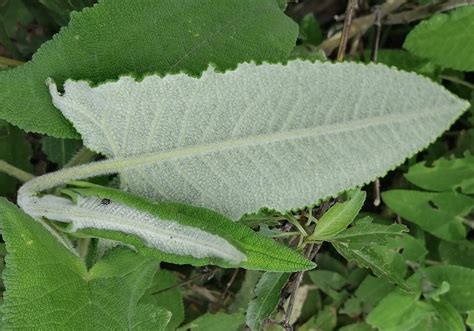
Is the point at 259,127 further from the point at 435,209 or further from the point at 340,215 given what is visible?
the point at 435,209

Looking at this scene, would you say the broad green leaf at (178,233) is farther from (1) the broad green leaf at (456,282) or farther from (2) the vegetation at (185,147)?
(1) the broad green leaf at (456,282)

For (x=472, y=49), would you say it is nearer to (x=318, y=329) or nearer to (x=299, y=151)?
(x=299, y=151)

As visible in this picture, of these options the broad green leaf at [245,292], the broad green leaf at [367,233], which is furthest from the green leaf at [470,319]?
the broad green leaf at [245,292]

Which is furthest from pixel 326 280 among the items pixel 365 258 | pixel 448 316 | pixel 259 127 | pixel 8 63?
pixel 8 63

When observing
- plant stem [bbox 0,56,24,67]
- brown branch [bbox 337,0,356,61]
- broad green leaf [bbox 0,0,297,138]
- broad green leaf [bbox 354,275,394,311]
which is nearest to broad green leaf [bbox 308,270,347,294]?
broad green leaf [bbox 354,275,394,311]

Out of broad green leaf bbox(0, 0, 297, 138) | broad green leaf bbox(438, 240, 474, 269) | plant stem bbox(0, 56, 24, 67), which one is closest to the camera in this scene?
broad green leaf bbox(0, 0, 297, 138)

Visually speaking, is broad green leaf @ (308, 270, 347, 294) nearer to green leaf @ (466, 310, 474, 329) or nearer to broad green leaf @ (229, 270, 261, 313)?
broad green leaf @ (229, 270, 261, 313)
